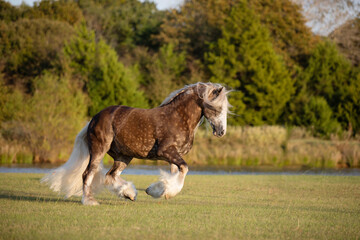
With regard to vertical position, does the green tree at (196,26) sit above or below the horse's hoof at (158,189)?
above

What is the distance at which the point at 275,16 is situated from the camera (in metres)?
46.1

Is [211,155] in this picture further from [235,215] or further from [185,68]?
[235,215]

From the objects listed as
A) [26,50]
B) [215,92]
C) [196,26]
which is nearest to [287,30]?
[196,26]

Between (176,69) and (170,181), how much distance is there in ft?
116

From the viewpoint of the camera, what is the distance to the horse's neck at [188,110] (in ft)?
30.9

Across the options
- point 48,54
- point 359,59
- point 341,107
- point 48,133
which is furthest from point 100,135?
point 359,59

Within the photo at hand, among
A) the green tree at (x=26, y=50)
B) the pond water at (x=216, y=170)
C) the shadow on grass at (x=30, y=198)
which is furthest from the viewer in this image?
the green tree at (x=26, y=50)

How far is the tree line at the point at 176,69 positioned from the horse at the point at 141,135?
18.4 meters

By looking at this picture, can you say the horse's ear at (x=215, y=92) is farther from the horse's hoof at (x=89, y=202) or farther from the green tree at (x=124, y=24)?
the green tree at (x=124, y=24)

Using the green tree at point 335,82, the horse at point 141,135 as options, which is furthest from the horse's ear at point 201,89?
the green tree at point 335,82

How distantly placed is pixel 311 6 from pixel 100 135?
5018cm

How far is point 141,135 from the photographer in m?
9.43

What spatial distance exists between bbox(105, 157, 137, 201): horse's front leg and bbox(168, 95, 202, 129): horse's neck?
5.59 ft

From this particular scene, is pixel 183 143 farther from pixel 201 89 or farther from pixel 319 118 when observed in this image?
pixel 319 118
